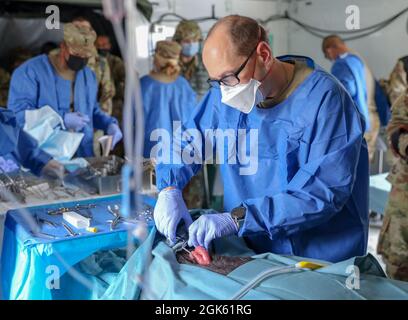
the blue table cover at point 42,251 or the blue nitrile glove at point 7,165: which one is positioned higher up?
the blue nitrile glove at point 7,165

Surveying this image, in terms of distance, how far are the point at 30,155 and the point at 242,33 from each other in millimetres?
1249

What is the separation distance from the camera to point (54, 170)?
86.9 inches

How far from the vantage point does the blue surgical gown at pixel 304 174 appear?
135cm

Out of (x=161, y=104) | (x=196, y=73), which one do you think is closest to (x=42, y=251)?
(x=161, y=104)

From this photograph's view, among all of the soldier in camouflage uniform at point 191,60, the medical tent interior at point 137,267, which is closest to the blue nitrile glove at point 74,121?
the medical tent interior at point 137,267

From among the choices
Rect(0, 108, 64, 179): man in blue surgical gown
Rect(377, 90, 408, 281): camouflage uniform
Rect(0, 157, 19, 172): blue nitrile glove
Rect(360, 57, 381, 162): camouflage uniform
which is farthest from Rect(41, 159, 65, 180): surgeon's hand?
Rect(360, 57, 381, 162): camouflage uniform

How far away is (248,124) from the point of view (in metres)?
1.64

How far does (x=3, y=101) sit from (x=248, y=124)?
2731 millimetres

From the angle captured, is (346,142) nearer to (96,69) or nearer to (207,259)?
(207,259)

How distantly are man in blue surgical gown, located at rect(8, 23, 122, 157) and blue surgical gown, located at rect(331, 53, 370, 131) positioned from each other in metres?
2.10

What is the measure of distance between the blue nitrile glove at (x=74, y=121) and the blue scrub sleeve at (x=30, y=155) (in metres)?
0.59

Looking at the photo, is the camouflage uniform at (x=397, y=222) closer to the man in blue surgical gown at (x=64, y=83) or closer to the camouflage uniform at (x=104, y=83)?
the man in blue surgical gown at (x=64, y=83)

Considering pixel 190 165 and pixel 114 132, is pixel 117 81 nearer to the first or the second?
pixel 114 132
